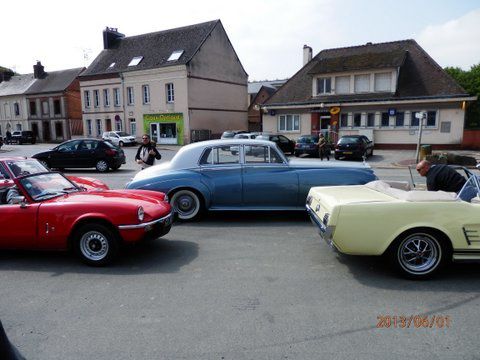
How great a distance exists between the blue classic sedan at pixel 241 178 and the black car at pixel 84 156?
32.9 ft

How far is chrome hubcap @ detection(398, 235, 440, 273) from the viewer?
4.42 meters

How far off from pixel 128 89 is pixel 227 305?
37.7m

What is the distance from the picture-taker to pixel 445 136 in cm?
2636

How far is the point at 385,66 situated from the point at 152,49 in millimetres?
22288

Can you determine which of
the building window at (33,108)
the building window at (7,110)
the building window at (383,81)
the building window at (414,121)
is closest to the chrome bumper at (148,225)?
the building window at (414,121)

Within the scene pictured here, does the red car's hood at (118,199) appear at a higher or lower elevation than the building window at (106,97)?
lower

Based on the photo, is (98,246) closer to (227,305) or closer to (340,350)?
(227,305)

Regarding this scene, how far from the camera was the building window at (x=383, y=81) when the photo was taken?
28.2 metres

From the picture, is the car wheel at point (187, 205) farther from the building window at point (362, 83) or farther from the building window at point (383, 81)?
the building window at point (362, 83)

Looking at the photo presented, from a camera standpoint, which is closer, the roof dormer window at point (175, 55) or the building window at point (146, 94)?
the roof dormer window at point (175, 55)

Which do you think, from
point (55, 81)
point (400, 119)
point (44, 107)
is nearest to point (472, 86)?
point (400, 119)

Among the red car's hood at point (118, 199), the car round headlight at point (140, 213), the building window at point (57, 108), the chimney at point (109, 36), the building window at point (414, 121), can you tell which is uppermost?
the chimney at point (109, 36)

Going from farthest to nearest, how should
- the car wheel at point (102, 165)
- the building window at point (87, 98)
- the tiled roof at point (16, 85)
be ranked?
the tiled roof at point (16, 85), the building window at point (87, 98), the car wheel at point (102, 165)
